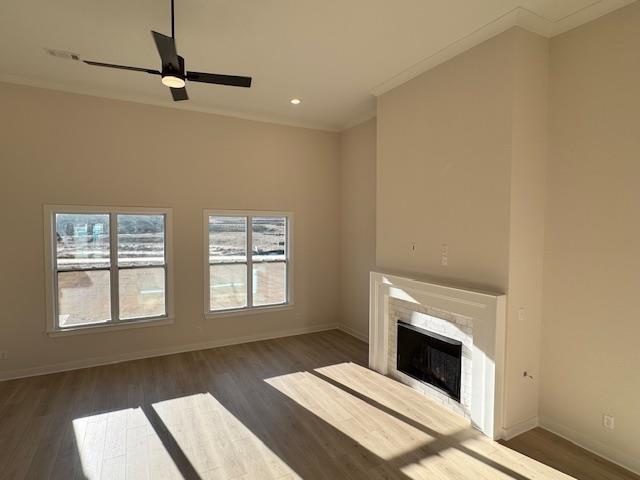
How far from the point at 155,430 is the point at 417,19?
14.4ft

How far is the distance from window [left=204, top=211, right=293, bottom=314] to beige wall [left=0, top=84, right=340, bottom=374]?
165 millimetres

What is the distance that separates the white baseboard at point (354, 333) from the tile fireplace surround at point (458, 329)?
1.15 metres

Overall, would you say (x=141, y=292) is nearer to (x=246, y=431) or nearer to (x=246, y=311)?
(x=246, y=311)

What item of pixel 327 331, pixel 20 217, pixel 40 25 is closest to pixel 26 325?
pixel 20 217

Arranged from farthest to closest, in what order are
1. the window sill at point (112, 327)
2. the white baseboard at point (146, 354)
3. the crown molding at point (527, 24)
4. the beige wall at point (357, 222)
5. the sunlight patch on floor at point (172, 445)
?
the beige wall at point (357, 222) → the window sill at point (112, 327) → the white baseboard at point (146, 354) → the crown molding at point (527, 24) → the sunlight patch on floor at point (172, 445)

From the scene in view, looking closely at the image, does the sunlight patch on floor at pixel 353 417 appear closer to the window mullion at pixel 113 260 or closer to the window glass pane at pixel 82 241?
the window mullion at pixel 113 260

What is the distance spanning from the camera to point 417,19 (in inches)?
117

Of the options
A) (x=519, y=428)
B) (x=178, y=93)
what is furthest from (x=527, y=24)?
(x=519, y=428)

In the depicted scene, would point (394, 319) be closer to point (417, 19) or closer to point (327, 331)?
point (327, 331)

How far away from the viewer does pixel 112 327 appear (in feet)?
15.3

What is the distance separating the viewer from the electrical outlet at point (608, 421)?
9.07 feet

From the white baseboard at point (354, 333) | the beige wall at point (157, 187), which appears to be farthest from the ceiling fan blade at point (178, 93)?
the white baseboard at point (354, 333)

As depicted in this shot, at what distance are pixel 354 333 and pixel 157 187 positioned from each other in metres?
3.91

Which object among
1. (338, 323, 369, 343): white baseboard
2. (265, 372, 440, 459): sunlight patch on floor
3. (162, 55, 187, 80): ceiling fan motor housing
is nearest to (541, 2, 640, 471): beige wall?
(265, 372, 440, 459): sunlight patch on floor
